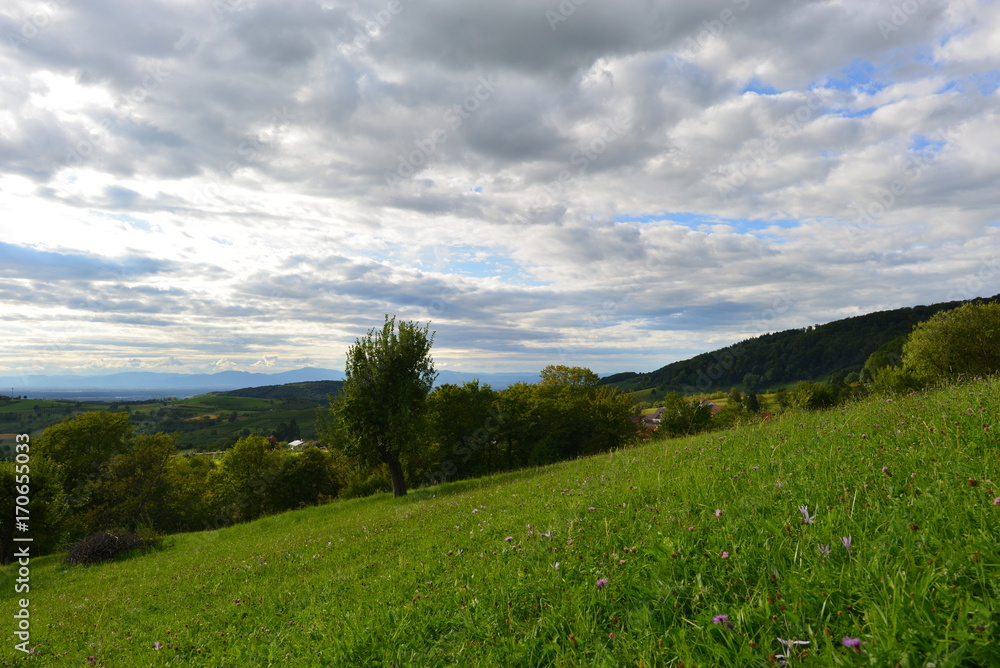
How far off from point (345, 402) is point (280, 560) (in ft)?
55.2

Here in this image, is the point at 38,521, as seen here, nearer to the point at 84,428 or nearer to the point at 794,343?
the point at 84,428

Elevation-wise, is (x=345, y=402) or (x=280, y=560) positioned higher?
(x=345, y=402)

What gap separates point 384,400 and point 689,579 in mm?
27165

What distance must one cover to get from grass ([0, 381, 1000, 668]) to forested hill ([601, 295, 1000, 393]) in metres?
160

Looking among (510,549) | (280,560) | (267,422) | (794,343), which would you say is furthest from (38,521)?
(794,343)

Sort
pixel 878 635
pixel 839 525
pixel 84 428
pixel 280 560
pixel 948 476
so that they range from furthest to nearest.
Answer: pixel 84 428 < pixel 280 560 < pixel 948 476 < pixel 839 525 < pixel 878 635

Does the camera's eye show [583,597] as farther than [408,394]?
No

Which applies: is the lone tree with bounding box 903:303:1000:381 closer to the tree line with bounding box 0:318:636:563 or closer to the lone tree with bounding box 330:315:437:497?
the tree line with bounding box 0:318:636:563

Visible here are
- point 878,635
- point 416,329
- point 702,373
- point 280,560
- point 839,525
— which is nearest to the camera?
point 878,635

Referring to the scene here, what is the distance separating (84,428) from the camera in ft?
147

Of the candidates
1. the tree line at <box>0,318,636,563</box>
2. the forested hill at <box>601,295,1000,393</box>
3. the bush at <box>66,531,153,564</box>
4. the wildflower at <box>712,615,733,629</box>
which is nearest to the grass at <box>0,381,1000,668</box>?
the wildflower at <box>712,615,733,629</box>

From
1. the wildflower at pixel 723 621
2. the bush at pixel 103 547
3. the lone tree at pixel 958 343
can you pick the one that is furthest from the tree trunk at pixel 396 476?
the lone tree at pixel 958 343

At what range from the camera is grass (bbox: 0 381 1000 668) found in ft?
9.82

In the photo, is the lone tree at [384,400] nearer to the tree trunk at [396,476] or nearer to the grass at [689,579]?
the tree trunk at [396,476]
